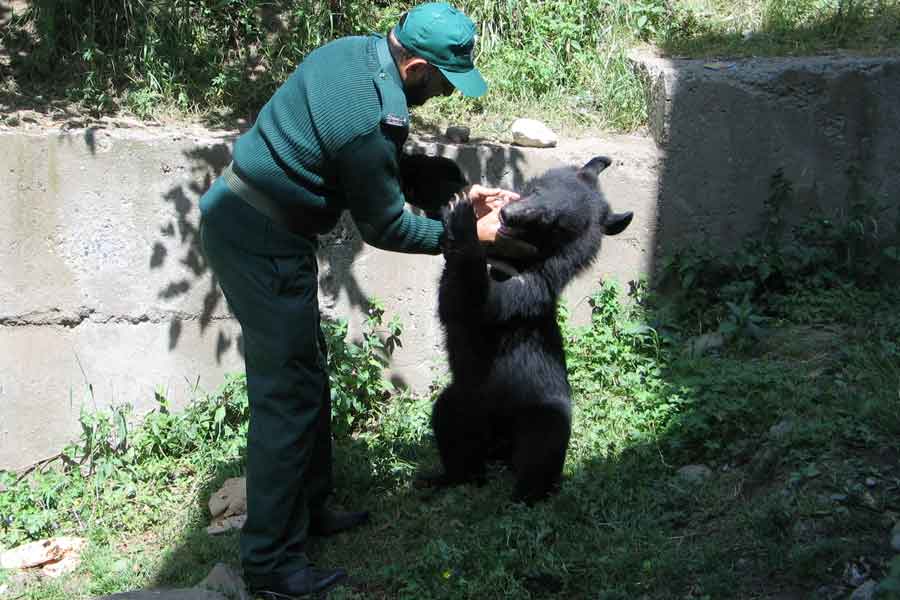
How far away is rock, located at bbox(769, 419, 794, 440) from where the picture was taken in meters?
4.85

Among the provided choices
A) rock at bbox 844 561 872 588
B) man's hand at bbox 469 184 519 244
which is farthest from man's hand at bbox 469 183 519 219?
rock at bbox 844 561 872 588

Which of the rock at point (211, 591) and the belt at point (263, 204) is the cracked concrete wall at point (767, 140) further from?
the rock at point (211, 591)

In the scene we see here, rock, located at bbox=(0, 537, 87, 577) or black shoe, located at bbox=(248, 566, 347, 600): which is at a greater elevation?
black shoe, located at bbox=(248, 566, 347, 600)

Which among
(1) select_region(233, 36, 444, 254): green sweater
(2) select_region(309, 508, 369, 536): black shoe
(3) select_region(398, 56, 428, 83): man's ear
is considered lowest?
(2) select_region(309, 508, 369, 536): black shoe

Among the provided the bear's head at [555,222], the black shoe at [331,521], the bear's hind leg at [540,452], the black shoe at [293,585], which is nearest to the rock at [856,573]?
the bear's hind leg at [540,452]

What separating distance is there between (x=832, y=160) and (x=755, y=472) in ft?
9.93

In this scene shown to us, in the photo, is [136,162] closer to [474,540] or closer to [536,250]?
[536,250]

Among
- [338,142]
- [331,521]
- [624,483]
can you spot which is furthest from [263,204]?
[624,483]

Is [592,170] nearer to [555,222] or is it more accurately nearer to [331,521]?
[555,222]

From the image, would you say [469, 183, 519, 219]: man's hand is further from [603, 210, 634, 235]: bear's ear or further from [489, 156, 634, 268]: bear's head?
[603, 210, 634, 235]: bear's ear

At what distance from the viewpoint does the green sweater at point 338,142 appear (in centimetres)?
381

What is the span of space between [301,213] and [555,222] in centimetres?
133

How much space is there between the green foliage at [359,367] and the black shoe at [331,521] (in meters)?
0.98

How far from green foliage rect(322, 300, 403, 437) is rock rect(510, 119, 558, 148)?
153 cm
